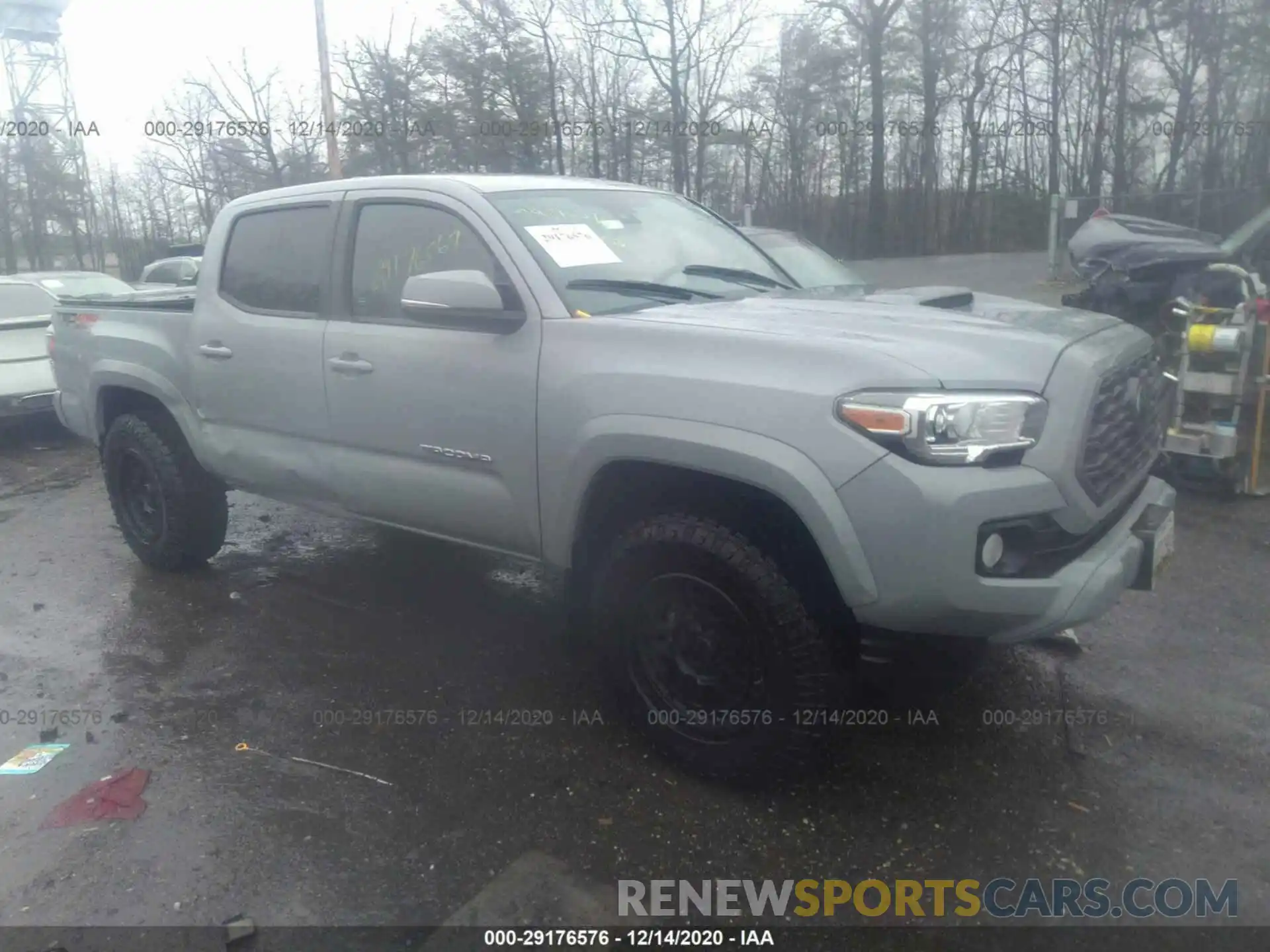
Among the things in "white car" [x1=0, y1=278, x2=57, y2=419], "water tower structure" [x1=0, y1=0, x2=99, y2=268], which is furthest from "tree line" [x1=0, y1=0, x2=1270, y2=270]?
"white car" [x1=0, y1=278, x2=57, y2=419]

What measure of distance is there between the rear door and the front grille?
9.22 feet

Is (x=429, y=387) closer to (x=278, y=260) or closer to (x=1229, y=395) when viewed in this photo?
(x=278, y=260)

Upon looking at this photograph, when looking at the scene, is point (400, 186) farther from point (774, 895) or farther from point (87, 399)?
point (774, 895)

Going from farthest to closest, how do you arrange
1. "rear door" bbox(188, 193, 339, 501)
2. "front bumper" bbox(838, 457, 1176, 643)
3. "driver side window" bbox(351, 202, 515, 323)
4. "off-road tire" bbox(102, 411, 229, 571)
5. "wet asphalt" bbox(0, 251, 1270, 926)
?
"off-road tire" bbox(102, 411, 229, 571) < "rear door" bbox(188, 193, 339, 501) < "driver side window" bbox(351, 202, 515, 323) < "wet asphalt" bbox(0, 251, 1270, 926) < "front bumper" bbox(838, 457, 1176, 643)

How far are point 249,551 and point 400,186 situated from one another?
2724 mm

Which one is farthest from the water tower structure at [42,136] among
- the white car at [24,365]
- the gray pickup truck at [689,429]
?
the gray pickup truck at [689,429]

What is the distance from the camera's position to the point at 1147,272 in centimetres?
694

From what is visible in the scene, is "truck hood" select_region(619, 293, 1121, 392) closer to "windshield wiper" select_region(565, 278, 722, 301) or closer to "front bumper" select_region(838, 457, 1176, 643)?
"windshield wiper" select_region(565, 278, 722, 301)

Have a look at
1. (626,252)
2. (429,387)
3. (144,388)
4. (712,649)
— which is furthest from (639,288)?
(144,388)

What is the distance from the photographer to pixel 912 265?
2159cm

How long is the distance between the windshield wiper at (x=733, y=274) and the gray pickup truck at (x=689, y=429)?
19 mm

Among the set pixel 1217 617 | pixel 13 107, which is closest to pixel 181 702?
pixel 1217 617

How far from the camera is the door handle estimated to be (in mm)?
3879

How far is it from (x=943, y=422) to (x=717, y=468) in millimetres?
624
